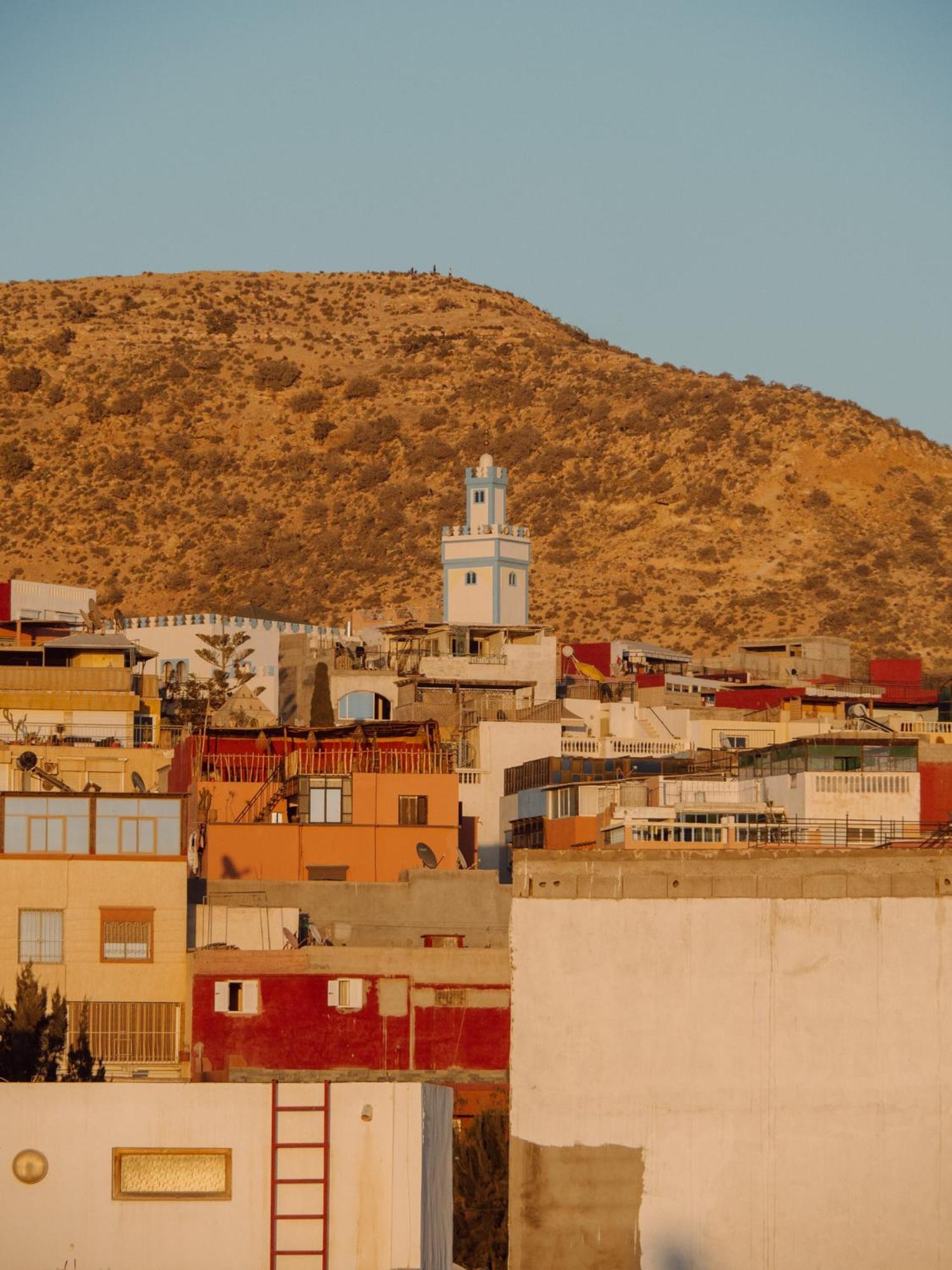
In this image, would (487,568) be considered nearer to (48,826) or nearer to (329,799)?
(329,799)

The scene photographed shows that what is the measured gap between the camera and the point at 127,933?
116 feet

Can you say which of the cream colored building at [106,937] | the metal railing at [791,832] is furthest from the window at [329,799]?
the cream colored building at [106,937]

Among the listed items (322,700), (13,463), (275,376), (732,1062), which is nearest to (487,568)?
(322,700)

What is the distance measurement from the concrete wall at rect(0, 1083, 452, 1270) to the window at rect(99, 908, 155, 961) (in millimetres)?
8776

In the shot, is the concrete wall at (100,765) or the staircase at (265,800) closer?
the staircase at (265,800)

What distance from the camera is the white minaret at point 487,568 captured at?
2985 inches

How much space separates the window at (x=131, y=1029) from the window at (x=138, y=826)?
2323 mm

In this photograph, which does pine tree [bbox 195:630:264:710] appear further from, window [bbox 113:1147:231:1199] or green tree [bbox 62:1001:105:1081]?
window [bbox 113:1147:231:1199]

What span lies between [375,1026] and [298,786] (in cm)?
998

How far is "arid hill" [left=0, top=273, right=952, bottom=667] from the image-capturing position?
103000 millimetres

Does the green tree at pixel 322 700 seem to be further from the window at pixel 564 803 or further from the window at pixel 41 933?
the window at pixel 41 933

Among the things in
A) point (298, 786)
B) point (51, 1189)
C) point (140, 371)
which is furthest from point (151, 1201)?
point (140, 371)

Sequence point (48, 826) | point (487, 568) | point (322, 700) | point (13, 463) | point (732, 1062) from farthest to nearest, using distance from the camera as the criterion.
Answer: point (13, 463), point (487, 568), point (322, 700), point (48, 826), point (732, 1062)

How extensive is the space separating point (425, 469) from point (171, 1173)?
3806 inches
